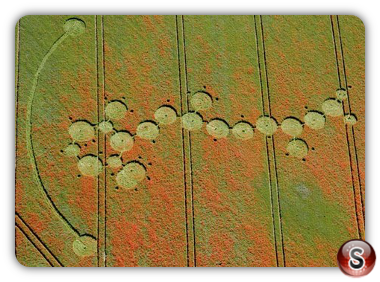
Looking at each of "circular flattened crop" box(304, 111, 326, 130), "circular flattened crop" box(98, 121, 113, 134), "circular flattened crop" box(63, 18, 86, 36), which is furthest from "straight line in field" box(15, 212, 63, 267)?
"circular flattened crop" box(304, 111, 326, 130)

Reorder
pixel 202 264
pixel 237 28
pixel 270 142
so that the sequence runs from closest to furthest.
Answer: pixel 202 264 → pixel 270 142 → pixel 237 28

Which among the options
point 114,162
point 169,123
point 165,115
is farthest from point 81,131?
point 169,123

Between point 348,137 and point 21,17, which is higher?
point 21,17

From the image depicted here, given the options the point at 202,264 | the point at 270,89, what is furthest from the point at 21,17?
the point at 202,264

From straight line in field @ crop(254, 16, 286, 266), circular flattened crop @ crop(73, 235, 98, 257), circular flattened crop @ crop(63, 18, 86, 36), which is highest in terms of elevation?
circular flattened crop @ crop(63, 18, 86, 36)

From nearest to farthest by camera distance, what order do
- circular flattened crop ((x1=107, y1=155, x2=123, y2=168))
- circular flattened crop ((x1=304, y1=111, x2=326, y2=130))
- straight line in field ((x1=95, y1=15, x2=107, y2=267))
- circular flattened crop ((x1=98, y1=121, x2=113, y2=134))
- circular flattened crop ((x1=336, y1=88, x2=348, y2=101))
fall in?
straight line in field ((x1=95, y1=15, x2=107, y2=267))
circular flattened crop ((x1=107, y1=155, x2=123, y2=168))
circular flattened crop ((x1=98, y1=121, x2=113, y2=134))
circular flattened crop ((x1=304, y1=111, x2=326, y2=130))
circular flattened crop ((x1=336, y1=88, x2=348, y2=101))

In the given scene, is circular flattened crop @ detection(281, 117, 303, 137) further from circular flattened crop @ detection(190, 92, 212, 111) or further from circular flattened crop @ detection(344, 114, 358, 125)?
circular flattened crop @ detection(190, 92, 212, 111)

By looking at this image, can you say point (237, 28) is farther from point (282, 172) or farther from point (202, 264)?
point (202, 264)

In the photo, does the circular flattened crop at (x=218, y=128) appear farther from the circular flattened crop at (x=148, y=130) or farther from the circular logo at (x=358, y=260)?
the circular logo at (x=358, y=260)
